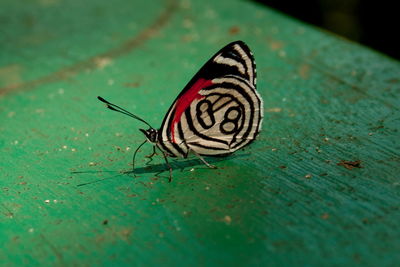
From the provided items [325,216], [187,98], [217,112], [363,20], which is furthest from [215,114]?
[363,20]

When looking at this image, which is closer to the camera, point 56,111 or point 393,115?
point 393,115

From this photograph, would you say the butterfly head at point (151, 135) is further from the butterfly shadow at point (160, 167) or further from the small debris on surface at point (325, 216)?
the small debris on surface at point (325, 216)

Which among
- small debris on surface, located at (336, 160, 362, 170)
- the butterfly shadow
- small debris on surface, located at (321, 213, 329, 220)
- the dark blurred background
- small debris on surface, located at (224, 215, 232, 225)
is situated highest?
A: the dark blurred background

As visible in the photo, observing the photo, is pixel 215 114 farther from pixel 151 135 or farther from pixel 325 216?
pixel 325 216

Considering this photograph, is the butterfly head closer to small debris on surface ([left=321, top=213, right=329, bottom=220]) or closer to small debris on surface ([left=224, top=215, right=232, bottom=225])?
small debris on surface ([left=224, top=215, right=232, bottom=225])

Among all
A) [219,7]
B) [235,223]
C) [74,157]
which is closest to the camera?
[235,223]

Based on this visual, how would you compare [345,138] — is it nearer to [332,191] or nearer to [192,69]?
[332,191]

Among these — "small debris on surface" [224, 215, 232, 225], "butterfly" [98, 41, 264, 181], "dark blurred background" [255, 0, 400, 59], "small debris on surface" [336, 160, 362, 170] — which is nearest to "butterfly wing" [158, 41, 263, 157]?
"butterfly" [98, 41, 264, 181]

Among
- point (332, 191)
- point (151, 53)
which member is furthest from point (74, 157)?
point (151, 53)
